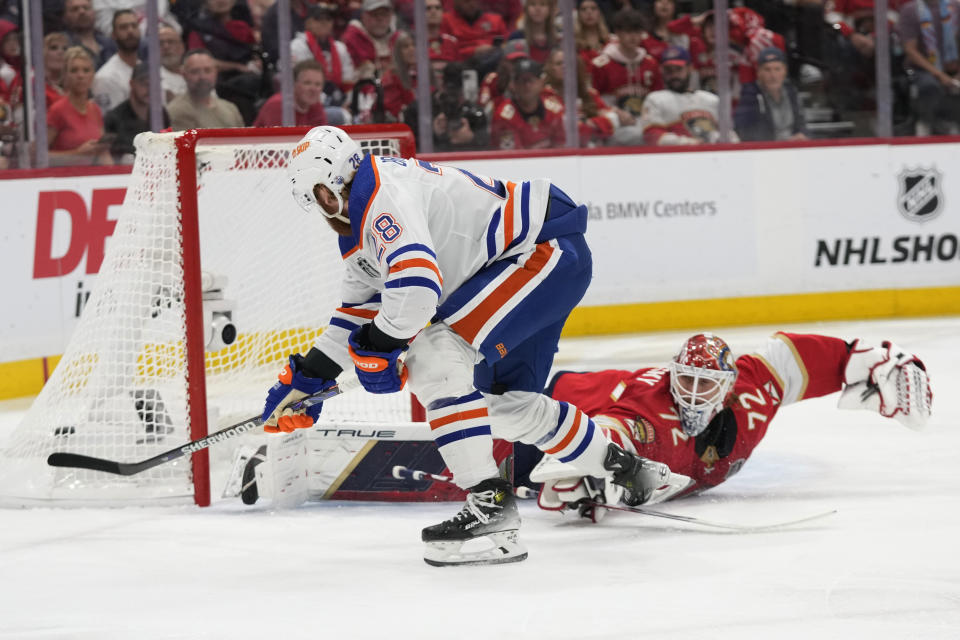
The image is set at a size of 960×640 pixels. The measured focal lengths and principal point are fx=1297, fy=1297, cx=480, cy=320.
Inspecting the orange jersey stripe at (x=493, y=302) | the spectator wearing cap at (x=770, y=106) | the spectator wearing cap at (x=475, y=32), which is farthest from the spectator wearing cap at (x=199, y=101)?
the orange jersey stripe at (x=493, y=302)

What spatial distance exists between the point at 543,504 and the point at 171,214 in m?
1.28

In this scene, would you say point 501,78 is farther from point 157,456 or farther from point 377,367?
point 377,367

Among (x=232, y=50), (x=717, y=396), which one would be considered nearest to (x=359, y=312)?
(x=717, y=396)

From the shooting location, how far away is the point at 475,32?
6.70 m

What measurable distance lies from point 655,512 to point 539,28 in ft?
13.4

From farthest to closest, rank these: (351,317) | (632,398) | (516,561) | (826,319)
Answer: (826,319) < (632,398) < (351,317) < (516,561)

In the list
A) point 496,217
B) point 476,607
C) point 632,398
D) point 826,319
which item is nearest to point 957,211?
point 826,319

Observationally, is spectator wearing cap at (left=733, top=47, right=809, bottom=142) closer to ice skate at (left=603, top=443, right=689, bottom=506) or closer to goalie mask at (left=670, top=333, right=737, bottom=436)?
goalie mask at (left=670, top=333, right=737, bottom=436)

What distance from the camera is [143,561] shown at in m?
2.96

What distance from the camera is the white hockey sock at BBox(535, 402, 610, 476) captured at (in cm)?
293

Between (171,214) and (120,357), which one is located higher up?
(171,214)

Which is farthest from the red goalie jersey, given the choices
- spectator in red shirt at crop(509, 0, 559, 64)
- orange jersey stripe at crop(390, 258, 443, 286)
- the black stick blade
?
spectator in red shirt at crop(509, 0, 559, 64)

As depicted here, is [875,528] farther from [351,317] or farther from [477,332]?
[351,317]

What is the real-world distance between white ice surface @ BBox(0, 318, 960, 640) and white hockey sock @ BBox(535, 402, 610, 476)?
19 centimetres
